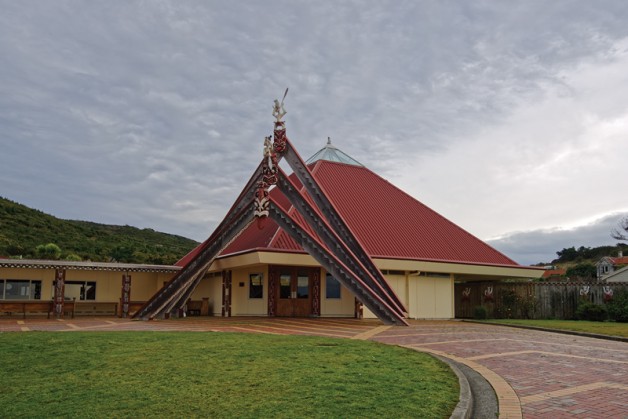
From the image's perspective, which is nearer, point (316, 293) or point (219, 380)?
point (219, 380)

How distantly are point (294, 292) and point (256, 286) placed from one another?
1.79 m

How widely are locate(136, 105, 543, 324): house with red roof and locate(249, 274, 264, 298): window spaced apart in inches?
1.8

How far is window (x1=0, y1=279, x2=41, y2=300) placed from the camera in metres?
25.5

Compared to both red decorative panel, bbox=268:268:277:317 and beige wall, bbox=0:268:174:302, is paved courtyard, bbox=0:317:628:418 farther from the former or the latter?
beige wall, bbox=0:268:174:302

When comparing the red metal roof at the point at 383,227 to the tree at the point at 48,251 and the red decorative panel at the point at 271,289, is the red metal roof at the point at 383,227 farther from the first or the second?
the tree at the point at 48,251

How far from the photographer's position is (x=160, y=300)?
2098cm

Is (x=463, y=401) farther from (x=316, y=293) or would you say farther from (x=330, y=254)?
(x=316, y=293)

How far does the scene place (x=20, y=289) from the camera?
25703 millimetres

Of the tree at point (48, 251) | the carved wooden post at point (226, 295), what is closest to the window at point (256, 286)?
the carved wooden post at point (226, 295)

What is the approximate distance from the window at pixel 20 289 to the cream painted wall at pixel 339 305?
46.5 feet

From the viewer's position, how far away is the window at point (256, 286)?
23703mm

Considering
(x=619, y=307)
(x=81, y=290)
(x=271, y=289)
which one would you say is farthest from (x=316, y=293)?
(x=619, y=307)

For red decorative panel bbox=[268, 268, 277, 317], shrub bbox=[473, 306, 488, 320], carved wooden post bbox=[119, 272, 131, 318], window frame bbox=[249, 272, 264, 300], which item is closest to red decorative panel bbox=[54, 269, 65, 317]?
carved wooden post bbox=[119, 272, 131, 318]

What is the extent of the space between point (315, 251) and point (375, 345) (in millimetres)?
7618
